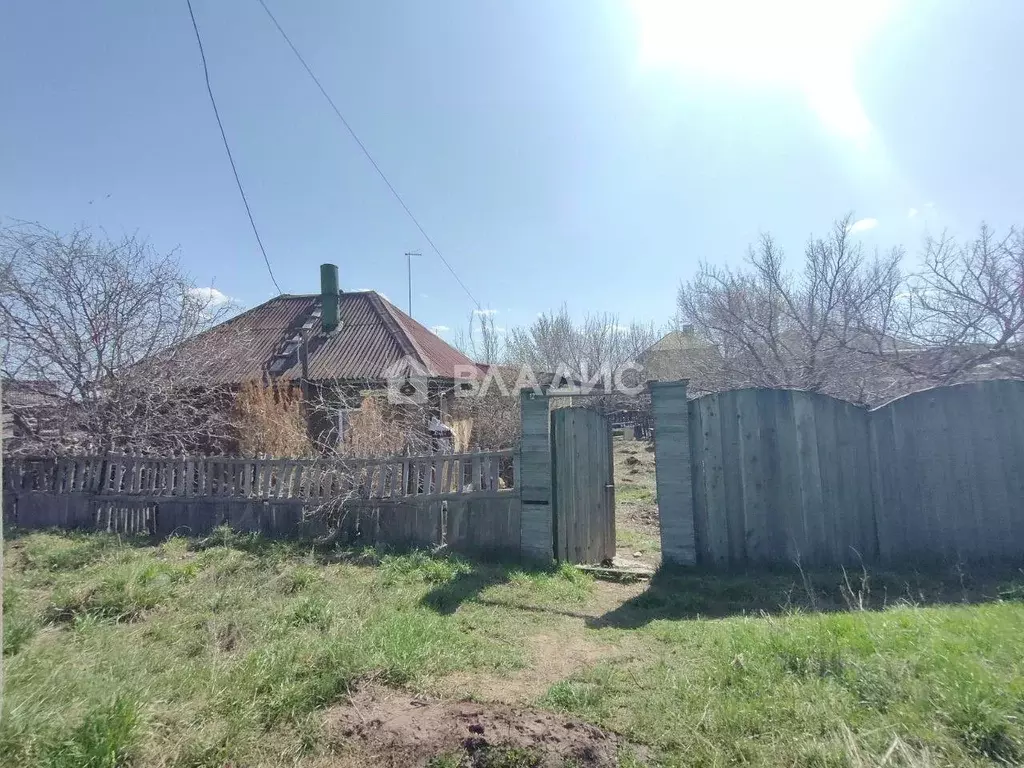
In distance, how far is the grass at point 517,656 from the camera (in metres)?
2.54

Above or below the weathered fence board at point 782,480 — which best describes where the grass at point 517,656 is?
below

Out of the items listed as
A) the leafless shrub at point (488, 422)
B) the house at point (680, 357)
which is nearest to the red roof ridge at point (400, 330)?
the leafless shrub at point (488, 422)

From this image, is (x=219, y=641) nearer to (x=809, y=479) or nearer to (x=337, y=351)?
(x=809, y=479)

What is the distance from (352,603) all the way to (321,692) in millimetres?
1753

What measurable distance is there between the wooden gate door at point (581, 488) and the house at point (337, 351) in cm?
375

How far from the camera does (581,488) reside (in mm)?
6777

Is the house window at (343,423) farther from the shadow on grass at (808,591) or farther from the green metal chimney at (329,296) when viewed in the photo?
the green metal chimney at (329,296)

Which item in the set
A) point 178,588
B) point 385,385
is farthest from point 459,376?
point 178,588

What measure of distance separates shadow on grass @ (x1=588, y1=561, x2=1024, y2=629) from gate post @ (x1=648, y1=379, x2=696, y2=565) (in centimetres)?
37

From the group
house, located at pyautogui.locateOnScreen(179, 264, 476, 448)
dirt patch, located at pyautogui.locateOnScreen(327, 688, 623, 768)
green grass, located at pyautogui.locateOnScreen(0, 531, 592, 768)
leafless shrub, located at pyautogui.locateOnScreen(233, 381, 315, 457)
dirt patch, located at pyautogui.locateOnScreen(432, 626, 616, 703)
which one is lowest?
dirt patch, located at pyautogui.locateOnScreen(432, 626, 616, 703)

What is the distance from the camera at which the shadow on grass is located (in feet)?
15.3

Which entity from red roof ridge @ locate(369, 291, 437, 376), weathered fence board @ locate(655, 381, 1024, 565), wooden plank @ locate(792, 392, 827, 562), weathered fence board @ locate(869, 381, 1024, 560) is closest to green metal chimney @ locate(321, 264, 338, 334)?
red roof ridge @ locate(369, 291, 437, 376)

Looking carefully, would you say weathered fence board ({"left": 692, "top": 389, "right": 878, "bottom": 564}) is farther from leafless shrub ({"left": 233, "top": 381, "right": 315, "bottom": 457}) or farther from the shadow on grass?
leafless shrub ({"left": 233, "top": 381, "right": 315, "bottom": 457})

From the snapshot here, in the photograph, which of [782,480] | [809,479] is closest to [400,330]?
[782,480]
